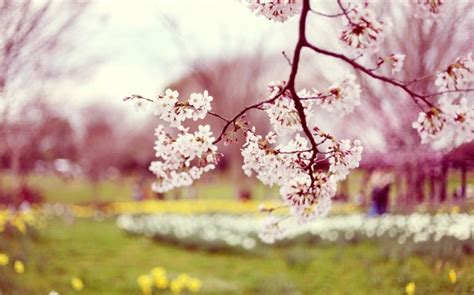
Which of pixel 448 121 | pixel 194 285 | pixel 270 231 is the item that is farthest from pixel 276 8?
pixel 194 285

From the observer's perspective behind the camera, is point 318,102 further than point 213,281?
No

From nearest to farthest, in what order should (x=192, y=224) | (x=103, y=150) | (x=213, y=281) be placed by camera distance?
(x=213, y=281) < (x=192, y=224) < (x=103, y=150)

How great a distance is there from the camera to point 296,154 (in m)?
3.21

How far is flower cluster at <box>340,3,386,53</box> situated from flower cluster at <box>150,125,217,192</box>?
830 mm

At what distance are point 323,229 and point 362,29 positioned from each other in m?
→ 6.75

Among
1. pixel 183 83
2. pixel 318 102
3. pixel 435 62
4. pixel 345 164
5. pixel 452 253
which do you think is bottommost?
pixel 452 253

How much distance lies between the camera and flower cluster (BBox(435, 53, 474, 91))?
2.78 metres

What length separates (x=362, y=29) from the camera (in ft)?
9.10

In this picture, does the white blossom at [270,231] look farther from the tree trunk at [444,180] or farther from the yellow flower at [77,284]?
the tree trunk at [444,180]

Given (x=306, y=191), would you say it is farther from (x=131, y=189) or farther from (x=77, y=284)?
(x=131, y=189)

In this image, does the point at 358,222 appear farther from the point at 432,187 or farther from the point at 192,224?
the point at 192,224

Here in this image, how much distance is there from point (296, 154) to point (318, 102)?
1.12ft

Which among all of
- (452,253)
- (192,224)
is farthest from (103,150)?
(452,253)

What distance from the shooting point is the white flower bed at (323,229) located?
6707 mm
